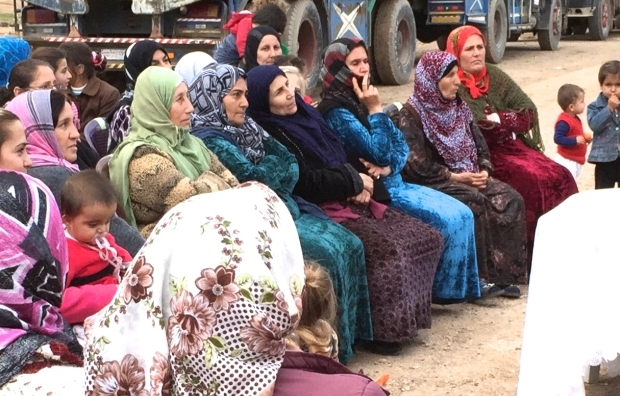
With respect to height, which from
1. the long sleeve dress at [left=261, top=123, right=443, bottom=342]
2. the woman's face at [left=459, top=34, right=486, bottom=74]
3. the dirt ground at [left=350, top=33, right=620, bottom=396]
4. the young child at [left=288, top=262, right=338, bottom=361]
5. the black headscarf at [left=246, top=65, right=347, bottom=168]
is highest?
the woman's face at [left=459, top=34, right=486, bottom=74]

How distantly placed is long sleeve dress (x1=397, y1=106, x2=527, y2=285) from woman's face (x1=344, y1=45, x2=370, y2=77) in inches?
18.8

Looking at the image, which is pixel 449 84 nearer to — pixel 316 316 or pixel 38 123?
pixel 38 123

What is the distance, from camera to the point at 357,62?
Result: 5.61 metres

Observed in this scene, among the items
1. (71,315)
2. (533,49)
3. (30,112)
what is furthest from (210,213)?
(533,49)

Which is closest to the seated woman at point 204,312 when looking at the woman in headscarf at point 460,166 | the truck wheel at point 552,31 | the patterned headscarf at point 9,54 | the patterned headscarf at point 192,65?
the patterned headscarf at point 192,65

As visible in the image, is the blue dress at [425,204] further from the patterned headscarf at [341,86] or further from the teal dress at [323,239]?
the teal dress at [323,239]

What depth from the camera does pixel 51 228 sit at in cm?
310

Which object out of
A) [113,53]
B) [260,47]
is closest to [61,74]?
[260,47]

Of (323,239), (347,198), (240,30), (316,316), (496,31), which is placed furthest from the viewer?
(496,31)

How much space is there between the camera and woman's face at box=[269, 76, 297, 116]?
5105 mm

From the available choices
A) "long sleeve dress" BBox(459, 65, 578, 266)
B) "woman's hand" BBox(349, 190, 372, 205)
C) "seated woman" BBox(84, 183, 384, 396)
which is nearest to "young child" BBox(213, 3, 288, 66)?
"long sleeve dress" BBox(459, 65, 578, 266)

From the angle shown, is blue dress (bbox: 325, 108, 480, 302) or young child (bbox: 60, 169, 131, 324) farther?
blue dress (bbox: 325, 108, 480, 302)

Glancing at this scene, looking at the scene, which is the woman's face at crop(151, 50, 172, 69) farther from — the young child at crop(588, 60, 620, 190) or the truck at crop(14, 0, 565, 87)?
the truck at crop(14, 0, 565, 87)

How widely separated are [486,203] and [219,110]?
198cm
